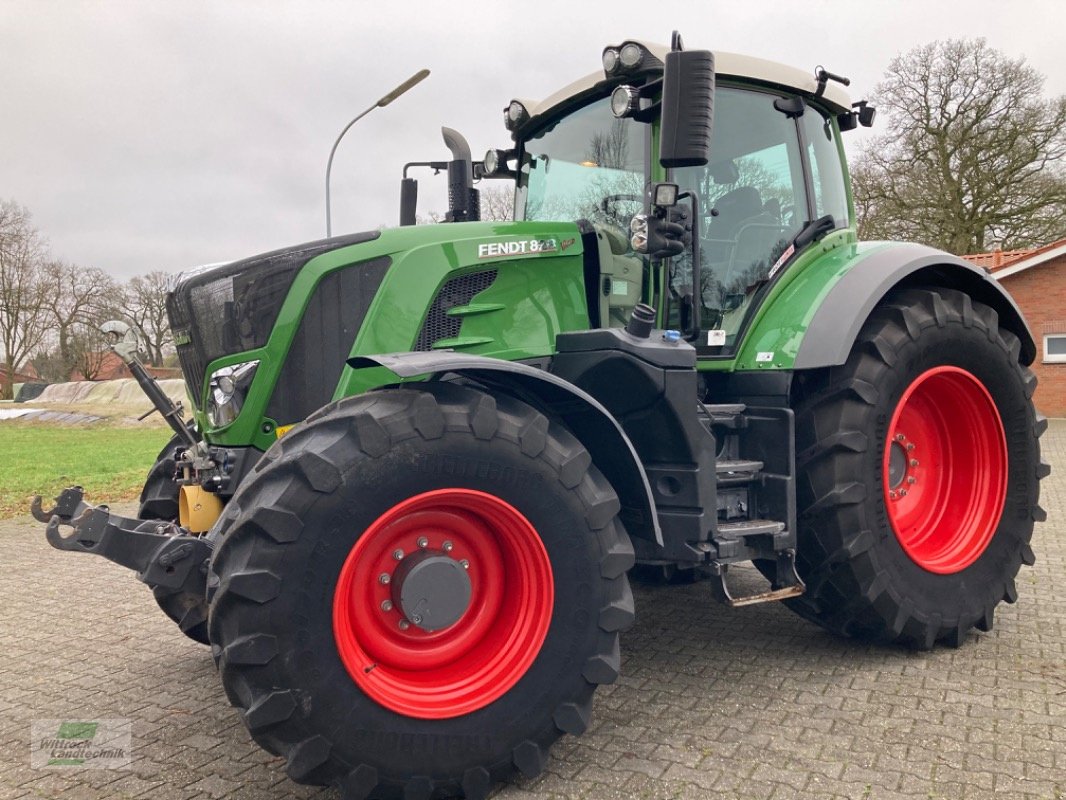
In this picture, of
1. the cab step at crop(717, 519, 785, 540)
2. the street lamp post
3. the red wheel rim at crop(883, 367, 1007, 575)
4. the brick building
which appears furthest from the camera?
the brick building

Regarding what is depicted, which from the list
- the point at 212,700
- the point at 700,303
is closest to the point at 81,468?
the point at 212,700

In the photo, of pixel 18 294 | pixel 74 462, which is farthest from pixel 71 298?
pixel 74 462

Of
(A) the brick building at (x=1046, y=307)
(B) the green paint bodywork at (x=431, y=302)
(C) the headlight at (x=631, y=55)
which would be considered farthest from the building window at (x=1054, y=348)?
(B) the green paint bodywork at (x=431, y=302)

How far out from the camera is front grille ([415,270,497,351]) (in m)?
3.48

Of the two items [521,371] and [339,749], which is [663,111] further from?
[339,749]

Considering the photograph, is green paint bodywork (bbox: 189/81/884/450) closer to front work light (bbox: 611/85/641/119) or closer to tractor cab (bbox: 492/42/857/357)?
tractor cab (bbox: 492/42/857/357)

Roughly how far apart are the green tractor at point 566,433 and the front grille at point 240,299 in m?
0.01

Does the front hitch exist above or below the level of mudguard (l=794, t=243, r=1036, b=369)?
below

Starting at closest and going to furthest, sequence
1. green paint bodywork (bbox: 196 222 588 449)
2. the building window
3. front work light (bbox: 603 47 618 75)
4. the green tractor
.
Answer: the green tractor → green paint bodywork (bbox: 196 222 588 449) → front work light (bbox: 603 47 618 75) → the building window

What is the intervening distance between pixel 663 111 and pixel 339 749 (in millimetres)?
2427

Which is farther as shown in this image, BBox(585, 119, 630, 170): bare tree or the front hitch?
BBox(585, 119, 630, 170): bare tree

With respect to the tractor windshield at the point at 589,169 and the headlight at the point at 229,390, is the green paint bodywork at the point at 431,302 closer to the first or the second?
the headlight at the point at 229,390

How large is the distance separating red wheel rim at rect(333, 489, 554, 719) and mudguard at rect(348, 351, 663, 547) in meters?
0.44

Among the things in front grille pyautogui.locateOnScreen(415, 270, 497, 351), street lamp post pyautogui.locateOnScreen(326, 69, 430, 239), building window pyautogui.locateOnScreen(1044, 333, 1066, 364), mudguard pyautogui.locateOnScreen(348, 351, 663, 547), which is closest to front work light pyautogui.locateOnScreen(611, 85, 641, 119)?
front grille pyautogui.locateOnScreen(415, 270, 497, 351)
